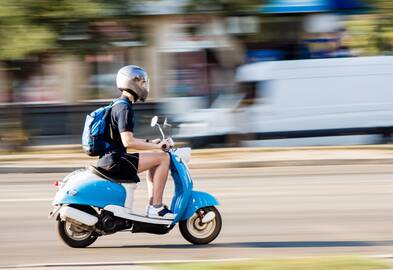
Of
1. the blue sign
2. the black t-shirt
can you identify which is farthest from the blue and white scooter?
the blue sign

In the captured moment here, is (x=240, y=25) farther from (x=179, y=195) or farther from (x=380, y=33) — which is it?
(x=179, y=195)

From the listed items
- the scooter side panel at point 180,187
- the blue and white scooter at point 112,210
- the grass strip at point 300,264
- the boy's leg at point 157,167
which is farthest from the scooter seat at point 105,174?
the grass strip at point 300,264

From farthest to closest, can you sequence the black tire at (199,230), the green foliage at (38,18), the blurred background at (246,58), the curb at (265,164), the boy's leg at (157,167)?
the blurred background at (246,58), the green foliage at (38,18), the curb at (265,164), the black tire at (199,230), the boy's leg at (157,167)

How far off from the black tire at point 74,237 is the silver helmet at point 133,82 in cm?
118

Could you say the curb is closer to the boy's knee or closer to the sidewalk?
the sidewalk

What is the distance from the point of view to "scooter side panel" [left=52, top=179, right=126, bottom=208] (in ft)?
25.8

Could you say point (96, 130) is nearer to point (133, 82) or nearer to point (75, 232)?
point (133, 82)

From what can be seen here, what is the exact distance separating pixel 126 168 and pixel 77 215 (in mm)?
524

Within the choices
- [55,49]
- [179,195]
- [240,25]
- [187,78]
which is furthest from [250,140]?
[179,195]

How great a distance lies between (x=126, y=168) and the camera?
26.0 feet

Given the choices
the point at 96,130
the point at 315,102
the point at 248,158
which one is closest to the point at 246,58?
the point at 315,102

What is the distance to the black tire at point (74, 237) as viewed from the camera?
26.6 ft

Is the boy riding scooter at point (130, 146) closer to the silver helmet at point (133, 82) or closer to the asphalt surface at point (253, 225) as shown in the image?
the silver helmet at point (133, 82)

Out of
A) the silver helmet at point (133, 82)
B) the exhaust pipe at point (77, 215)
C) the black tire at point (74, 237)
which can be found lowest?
the black tire at point (74, 237)
